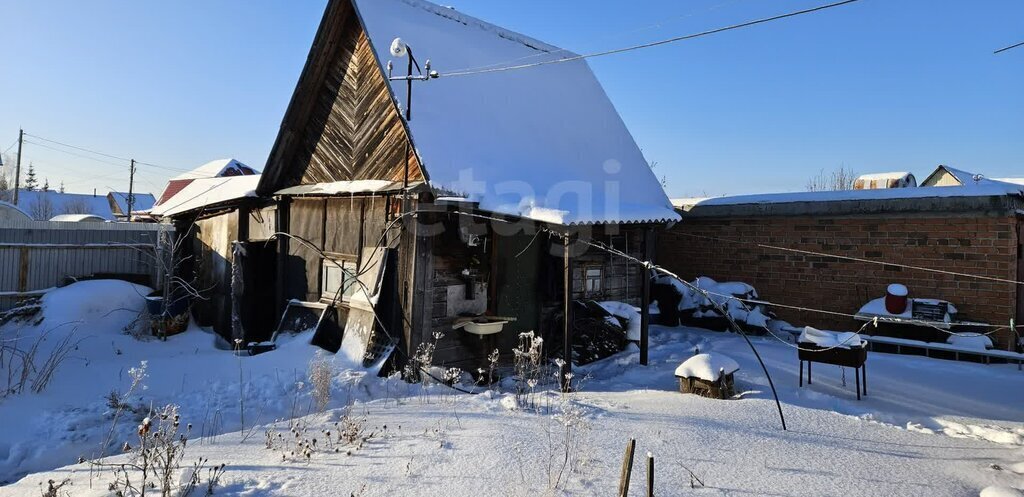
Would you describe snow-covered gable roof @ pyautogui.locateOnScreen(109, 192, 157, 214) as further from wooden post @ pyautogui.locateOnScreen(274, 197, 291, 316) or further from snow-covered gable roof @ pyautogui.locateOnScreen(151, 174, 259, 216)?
wooden post @ pyautogui.locateOnScreen(274, 197, 291, 316)

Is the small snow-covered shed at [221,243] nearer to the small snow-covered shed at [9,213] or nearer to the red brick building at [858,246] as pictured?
the small snow-covered shed at [9,213]

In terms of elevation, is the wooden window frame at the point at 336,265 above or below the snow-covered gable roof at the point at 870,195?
below

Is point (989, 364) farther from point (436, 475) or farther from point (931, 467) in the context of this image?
point (436, 475)

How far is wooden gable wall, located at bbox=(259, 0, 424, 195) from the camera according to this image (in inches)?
348

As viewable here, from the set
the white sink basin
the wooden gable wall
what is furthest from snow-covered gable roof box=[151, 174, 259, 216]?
the white sink basin

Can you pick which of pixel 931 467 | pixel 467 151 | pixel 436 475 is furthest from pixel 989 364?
pixel 436 475

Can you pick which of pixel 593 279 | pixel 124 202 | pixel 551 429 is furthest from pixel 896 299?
pixel 124 202

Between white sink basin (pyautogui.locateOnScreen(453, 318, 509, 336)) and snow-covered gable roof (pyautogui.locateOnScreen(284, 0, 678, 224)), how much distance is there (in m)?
1.74

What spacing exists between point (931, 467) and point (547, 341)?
5.93 m

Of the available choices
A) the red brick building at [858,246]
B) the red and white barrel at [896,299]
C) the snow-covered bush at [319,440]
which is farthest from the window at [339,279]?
the red and white barrel at [896,299]

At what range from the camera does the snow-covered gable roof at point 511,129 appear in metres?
8.20

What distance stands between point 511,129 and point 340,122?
302cm

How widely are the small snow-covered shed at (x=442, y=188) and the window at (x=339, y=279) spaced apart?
50 millimetres

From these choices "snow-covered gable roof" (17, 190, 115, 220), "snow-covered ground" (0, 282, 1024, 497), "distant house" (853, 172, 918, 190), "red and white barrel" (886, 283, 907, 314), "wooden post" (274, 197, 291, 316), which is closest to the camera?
"snow-covered ground" (0, 282, 1024, 497)
